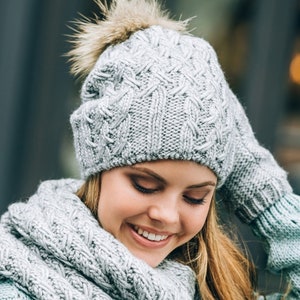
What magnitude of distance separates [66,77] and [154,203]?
290cm

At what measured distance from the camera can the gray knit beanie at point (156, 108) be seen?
221cm

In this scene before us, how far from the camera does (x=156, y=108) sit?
2.20 m

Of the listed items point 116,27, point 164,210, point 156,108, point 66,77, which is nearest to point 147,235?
point 164,210

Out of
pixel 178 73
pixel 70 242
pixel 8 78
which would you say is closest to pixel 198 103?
pixel 178 73

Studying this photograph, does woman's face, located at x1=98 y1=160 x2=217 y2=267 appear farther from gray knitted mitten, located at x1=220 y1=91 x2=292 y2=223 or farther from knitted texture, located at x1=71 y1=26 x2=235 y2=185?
gray knitted mitten, located at x1=220 y1=91 x2=292 y2=223

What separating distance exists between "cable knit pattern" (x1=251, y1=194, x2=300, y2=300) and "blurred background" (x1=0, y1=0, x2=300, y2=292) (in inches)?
86.7

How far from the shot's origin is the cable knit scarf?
2.15 m

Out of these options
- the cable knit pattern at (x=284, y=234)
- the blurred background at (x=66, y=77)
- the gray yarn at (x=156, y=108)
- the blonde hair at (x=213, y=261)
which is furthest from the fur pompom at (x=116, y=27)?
the blurred background at (x=66, y=77)

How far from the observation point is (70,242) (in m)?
2.19

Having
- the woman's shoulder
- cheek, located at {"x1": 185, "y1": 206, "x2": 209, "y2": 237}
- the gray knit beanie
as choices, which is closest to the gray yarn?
the gray knit beanie

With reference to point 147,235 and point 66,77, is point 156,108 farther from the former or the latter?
point 66,77

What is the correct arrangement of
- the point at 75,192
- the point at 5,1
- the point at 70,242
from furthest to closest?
the point at 5,1
the point at 75,192
the point at 70,242

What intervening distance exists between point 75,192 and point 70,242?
27cm

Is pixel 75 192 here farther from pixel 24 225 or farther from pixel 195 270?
pixel 195 270
